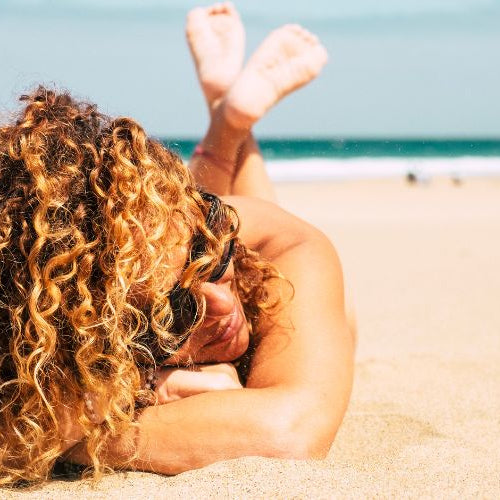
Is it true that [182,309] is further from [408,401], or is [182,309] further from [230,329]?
[408,401]

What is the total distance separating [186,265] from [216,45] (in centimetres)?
249

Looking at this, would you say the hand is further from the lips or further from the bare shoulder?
the bare shoulder

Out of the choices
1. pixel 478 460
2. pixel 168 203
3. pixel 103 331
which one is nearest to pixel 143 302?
pixel 103 331

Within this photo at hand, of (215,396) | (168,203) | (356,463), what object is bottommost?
(356,463)

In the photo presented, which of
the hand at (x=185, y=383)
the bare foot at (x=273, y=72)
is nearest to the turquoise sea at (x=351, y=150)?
the bare foot at (x=273, y=72)

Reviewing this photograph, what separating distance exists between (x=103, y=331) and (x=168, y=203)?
361mm

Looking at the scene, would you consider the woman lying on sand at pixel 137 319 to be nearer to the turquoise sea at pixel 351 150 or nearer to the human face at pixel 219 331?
the human face at pixel 219 331

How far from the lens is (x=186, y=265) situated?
2.12m

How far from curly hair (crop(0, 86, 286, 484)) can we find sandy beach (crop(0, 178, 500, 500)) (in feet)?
0.62

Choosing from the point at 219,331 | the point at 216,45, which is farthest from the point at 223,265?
the point at 216,45

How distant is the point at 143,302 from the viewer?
2066 millimetres

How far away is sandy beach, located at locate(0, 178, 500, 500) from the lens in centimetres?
196

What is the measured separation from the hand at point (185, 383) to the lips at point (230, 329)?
0.31 ft

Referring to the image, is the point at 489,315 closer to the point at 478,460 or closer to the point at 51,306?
the point at 478,460
